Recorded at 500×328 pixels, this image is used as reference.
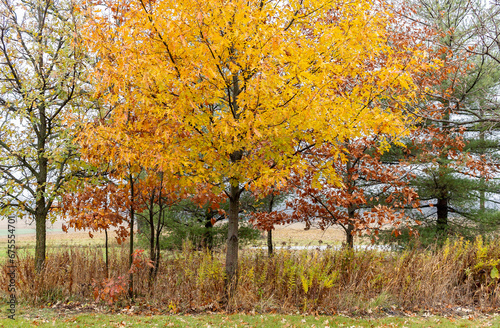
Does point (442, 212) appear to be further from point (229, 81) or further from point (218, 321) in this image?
point (229, 81)

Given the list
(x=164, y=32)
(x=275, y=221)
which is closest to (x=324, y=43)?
(x=164, y=32)

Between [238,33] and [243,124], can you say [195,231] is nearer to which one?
[243,124]

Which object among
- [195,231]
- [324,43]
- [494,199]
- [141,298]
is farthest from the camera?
[494,199]

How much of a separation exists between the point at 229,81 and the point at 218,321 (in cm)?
386

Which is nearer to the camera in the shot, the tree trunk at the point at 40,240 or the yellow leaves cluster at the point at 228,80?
the yellow leaves cluster at the point at 228,80

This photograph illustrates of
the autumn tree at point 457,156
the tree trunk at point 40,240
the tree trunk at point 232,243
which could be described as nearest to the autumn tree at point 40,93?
the tree trunk at point 40,240

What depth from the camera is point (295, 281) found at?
23.0 ft

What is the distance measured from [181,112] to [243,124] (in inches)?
37.9

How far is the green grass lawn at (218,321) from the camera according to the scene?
18.8 ft

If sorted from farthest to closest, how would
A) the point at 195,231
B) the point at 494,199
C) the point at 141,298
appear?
the point at 494,199
the point at 195,231
the point at 141,298

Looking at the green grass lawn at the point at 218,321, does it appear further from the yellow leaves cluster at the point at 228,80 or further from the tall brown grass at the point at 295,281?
the yellow leaves cluster at the point at 228,80

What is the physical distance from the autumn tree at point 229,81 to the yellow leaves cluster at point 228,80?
0.07 ft

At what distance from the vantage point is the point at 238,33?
17.1 feet

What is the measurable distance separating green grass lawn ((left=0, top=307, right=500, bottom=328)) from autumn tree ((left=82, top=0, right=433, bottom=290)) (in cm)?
222
